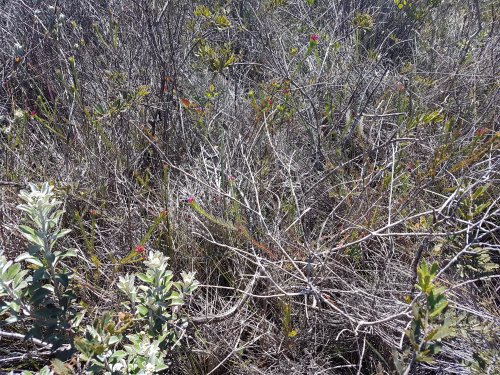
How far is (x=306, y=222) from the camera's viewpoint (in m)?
1.99

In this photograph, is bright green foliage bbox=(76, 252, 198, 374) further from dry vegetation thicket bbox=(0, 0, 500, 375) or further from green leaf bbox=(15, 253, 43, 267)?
green leaf bbox=(15, 253, 43, 267)

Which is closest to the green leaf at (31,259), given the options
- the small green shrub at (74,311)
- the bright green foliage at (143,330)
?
the small green shrub at (74,311)

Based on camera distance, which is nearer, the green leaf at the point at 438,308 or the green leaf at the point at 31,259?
the green leaf at the point at 438,308

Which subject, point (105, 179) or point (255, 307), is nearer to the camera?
point (255, 307)

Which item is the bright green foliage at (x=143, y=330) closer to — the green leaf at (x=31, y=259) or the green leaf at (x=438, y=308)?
the green leaf at (x=31, y=259)

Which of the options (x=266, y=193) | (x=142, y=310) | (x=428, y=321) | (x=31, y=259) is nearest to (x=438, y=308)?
(x=428, y=321)

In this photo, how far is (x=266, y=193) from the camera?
6.62 feet

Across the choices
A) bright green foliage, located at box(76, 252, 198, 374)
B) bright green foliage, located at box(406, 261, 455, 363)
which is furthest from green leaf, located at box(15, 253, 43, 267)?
bright green foliage, located at box(406, 261, 455, 363)

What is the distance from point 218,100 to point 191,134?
1.04ft

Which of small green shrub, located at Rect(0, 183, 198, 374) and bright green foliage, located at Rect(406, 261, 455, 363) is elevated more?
small green shrub, located at Rect(0, 183, 198, 374)

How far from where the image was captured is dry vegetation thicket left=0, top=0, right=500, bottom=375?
1522 millimetres

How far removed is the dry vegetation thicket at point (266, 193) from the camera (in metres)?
1.52

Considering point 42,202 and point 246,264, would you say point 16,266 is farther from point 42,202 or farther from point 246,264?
point 246,264

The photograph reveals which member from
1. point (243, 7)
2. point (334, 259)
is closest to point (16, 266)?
point (334, 259)
